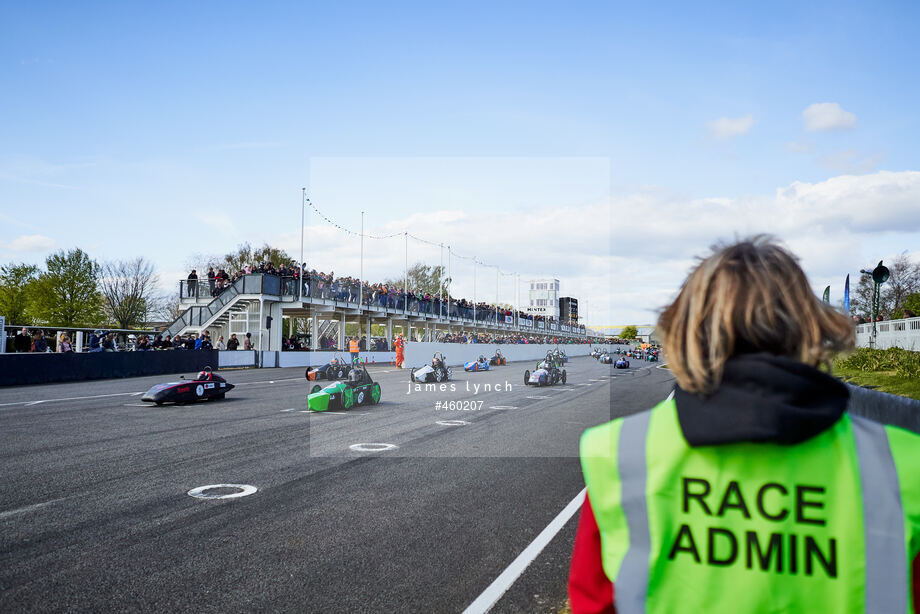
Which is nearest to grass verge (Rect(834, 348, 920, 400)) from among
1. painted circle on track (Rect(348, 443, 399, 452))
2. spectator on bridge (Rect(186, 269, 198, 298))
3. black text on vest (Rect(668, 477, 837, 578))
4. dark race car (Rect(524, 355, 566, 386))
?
painted circle on track (Rect(348, 443, 399, 452))

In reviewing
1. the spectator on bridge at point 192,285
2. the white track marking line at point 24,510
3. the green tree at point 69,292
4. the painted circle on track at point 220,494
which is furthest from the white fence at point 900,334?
the green tree at point 69,292

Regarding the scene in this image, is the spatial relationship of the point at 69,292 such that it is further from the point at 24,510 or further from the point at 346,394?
the point at 24,510

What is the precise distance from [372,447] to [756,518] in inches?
330

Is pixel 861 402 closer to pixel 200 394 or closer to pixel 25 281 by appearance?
pixel 200 394

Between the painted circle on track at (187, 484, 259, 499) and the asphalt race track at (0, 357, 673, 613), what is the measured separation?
0.12 metres

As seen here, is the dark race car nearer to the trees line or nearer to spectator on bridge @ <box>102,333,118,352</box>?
spectator on bridge @ <box>102,333,118,352</box>

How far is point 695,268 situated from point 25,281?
74157 millimetres

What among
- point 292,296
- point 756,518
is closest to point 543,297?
point 292,296

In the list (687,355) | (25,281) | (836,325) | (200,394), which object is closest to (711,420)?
(687,355)

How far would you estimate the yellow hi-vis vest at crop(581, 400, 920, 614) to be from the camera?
4.54 feet

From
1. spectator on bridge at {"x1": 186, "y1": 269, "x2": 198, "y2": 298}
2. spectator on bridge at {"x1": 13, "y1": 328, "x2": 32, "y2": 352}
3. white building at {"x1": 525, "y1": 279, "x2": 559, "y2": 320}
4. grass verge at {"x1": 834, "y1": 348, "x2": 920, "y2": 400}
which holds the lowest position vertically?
grass verge at {"x1": 834, "y1": 348, "x2": 920, "y2": 400}

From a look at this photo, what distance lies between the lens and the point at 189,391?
49.7ft

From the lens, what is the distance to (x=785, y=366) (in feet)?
4.37

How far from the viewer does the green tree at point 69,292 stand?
188ft
